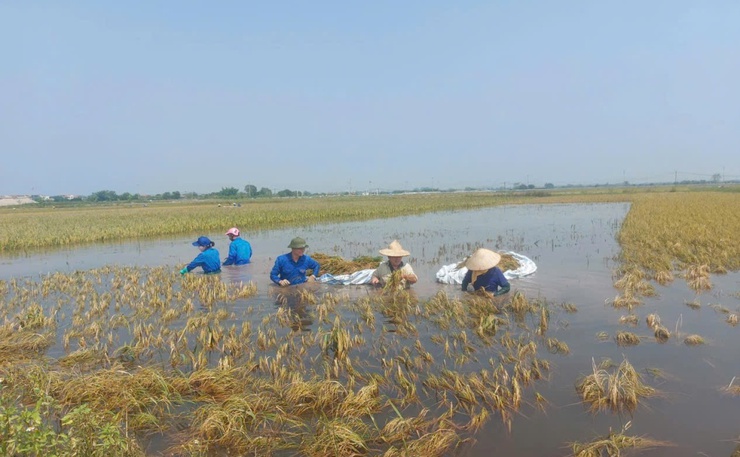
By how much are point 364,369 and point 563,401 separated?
1.89 metres

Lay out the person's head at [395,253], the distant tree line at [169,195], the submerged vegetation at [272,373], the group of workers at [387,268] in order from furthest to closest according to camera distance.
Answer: the distant tree line at [169,195], the person's head at [395,253], the group of workers at [387,268], the submerged vegetation at [272,373]

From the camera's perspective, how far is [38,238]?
19016 millimetres

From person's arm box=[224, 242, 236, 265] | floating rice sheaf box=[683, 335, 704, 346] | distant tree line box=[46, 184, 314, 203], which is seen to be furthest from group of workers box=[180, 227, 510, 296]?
distant tree line box=[46, 184, 314, 203]

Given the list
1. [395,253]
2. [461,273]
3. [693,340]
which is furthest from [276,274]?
[693,340]

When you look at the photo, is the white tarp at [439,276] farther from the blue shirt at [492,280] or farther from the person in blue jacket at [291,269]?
the blue shirt at [492,280]

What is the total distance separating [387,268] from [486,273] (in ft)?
5.57

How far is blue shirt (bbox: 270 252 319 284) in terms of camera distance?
841cm

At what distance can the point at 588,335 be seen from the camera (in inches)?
218

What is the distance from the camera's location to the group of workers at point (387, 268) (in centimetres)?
699

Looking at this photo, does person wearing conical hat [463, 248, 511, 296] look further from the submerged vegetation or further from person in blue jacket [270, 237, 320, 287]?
person in blue jacket [270, 237, 320, 287]

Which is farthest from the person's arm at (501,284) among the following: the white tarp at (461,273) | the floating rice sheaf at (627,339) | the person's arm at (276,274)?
the person's arm at (276,274)

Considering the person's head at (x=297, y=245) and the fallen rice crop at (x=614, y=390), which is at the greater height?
the person's head at (x=297, y=245)

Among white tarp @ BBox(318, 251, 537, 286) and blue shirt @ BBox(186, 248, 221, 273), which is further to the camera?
blue shirt @ BBox(186, 248, 221, 273)

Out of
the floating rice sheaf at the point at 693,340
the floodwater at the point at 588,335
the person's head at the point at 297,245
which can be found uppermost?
the person's head at the point at 297,245
